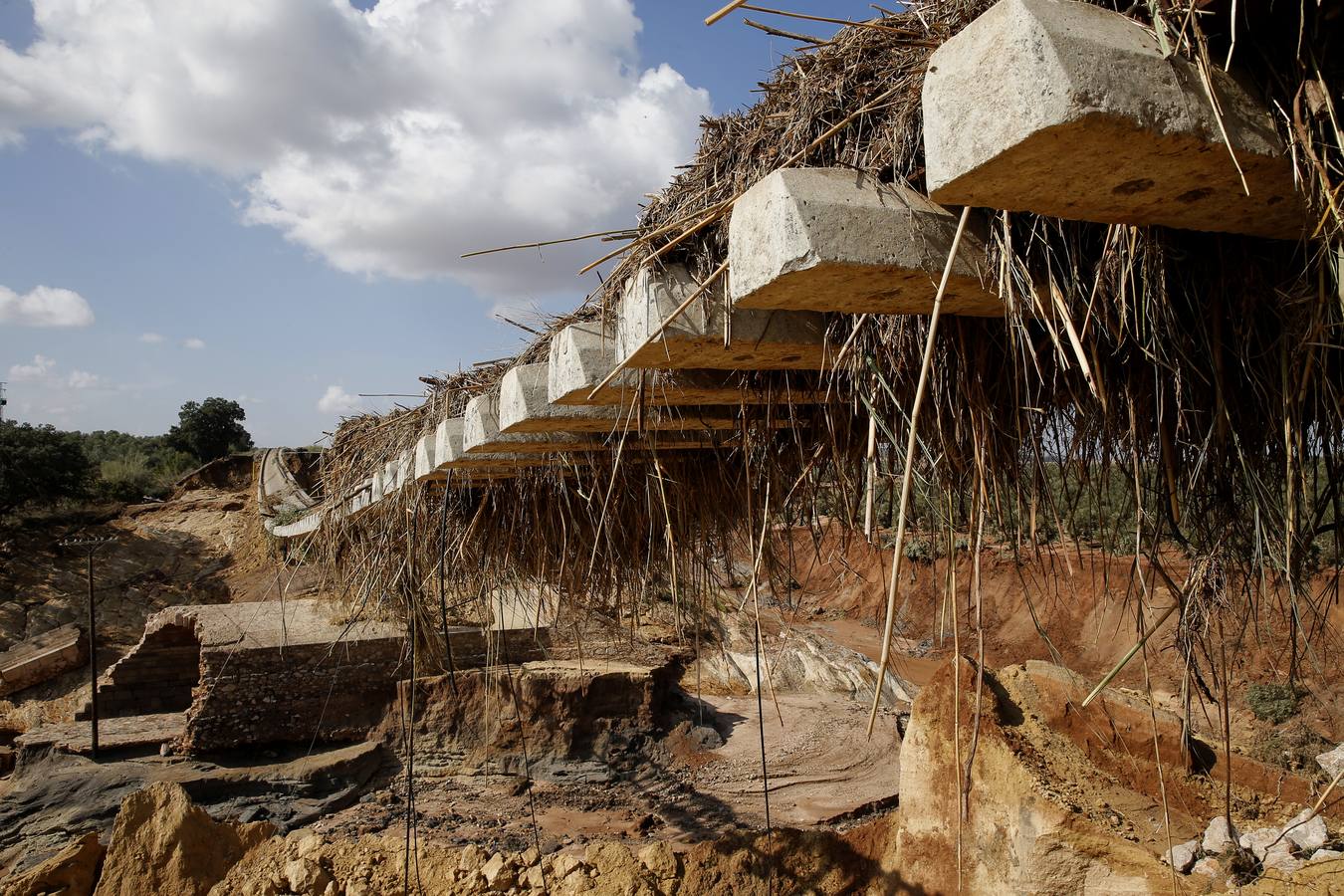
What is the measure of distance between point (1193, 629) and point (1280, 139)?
4.70 feet

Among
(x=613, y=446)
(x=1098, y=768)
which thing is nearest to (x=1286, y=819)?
(x=1098, y=768)

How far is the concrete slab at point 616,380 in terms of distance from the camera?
2.69 meters

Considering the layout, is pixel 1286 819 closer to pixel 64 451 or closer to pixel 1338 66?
pixel 1338 66

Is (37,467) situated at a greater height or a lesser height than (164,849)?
greater

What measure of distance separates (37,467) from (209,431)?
1462cm

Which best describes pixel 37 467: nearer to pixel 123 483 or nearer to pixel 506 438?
pixel 123 483

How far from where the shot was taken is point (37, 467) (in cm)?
1884

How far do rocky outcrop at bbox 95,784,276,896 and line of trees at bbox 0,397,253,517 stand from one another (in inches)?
700

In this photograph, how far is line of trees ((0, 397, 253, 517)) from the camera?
18578 millimetres

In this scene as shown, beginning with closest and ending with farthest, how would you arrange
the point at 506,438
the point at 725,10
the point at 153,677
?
the point at 725,10 → the point at 506,438 → the point at 153,677

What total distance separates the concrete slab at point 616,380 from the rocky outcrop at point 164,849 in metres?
4.01

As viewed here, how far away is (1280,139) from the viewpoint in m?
1.23

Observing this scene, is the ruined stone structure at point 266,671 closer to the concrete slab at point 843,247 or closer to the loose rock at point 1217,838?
the loose rock at point 1217,838

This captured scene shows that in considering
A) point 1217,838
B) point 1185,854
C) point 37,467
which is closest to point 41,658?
point 37,467
